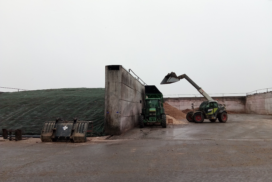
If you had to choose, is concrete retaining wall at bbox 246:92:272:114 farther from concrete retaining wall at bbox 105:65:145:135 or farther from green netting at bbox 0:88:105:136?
concrete retaining wall at bbox 105:65:145:135

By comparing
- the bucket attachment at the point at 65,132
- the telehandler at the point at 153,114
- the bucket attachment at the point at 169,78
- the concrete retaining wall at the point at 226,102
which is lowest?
the bucket attachment at the point at 65,132

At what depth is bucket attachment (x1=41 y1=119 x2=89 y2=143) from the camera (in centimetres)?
1000

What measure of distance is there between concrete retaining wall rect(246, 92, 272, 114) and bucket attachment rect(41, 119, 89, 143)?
110 feet

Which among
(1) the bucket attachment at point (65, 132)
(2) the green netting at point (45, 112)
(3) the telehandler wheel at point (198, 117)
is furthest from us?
(3) the telehandler wheel at point (198, 117)

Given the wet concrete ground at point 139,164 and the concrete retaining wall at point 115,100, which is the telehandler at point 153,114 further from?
the wet concrete ground at point 139,164

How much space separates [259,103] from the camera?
122 ft

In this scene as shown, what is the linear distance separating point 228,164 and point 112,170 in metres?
3.26

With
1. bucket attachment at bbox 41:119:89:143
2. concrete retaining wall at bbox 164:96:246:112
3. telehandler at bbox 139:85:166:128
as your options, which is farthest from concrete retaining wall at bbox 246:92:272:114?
bucket attachment at bbox 41:119:89:143

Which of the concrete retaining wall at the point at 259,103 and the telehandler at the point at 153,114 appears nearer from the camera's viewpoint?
the telehandler at the point at 153,114

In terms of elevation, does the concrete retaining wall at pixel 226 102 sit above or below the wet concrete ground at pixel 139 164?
above

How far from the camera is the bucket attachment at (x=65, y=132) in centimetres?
1000

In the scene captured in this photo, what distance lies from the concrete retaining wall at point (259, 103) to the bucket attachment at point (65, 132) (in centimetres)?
3365

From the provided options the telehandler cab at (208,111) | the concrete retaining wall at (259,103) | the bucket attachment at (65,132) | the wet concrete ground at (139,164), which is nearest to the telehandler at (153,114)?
the telehandler cab at (208,111)

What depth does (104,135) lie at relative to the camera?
38.8ft
